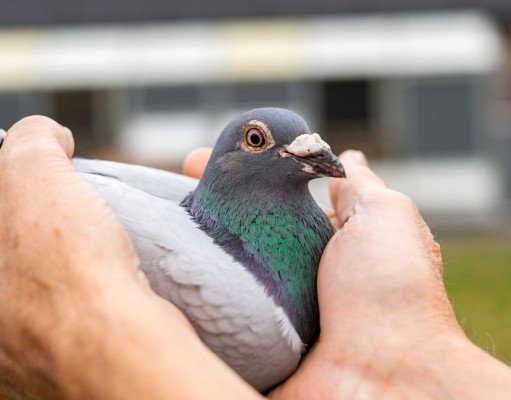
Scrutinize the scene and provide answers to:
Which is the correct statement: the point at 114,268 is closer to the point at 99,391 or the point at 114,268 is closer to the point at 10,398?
the point at 99,391

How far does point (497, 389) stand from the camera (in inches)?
78.0

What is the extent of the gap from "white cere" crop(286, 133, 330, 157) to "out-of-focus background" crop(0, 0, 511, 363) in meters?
11.6

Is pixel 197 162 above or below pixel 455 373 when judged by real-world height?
above

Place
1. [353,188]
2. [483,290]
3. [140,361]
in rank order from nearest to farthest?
[140,361] < [353,188] < [483,290]

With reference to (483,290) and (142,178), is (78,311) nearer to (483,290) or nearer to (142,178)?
(142,178)

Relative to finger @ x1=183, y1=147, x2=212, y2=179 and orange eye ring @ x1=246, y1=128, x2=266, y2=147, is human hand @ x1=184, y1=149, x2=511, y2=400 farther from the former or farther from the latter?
finger @ x1=183, y1=147, x2=212, y2=179

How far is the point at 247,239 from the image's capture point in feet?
7.39

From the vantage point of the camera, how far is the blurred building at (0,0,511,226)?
1411 cm

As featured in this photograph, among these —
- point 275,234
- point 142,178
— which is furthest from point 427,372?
point 142,178

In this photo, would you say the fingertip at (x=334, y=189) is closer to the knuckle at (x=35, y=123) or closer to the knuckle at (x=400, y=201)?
the knuckle at (x=400, y=201)

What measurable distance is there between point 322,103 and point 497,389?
1282cm

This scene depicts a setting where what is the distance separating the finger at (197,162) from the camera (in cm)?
318

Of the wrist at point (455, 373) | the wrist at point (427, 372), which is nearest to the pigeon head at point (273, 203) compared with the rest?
the wrist at point (427, 372)

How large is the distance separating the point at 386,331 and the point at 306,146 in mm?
497
